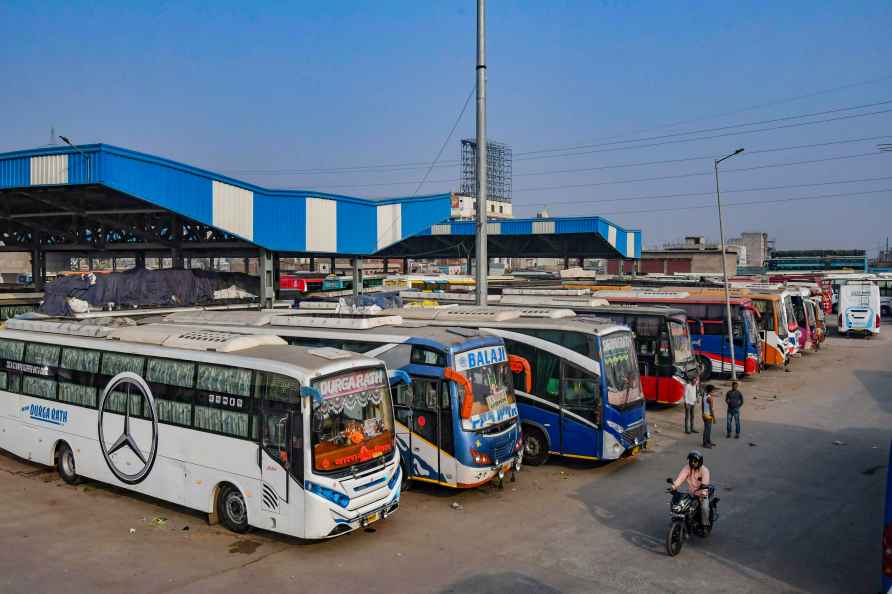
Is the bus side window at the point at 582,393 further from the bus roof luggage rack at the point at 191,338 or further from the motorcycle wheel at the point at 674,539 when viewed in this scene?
the bus roof luggage rack at the point at 191,338

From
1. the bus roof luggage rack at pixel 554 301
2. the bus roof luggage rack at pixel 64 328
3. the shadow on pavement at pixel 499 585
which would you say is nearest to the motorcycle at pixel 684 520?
the shadow on pavement at pixel 499 585

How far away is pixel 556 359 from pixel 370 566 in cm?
666

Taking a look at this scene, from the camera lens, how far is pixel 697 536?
1084cm

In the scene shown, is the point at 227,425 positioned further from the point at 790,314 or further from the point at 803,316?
the point at 803,316

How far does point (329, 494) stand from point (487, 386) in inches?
156

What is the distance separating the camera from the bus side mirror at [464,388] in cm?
1230

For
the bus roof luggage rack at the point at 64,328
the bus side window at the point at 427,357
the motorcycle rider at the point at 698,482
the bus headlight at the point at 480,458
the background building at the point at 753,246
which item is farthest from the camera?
the background building at the point at 753,246

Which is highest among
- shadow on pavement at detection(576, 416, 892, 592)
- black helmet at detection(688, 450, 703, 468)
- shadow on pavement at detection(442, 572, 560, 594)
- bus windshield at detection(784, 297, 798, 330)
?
bus windshield at detection(784, 297, 798, 330)

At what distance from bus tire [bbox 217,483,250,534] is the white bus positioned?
0.02 m

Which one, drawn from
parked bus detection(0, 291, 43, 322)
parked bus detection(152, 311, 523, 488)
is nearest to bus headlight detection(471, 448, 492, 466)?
parked bus detection(152, 311, 523, 488)

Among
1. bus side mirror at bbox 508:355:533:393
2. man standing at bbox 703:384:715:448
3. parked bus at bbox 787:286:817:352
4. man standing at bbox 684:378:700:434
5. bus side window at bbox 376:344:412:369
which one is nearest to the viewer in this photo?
bus side window at bbox 376:344:412:369

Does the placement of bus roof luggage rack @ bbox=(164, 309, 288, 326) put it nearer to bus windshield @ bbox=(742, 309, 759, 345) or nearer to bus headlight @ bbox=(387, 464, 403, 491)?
bus headlight @ bbox=(387, 464, 403, 491)

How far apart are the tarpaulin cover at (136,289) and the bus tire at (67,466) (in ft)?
21.4

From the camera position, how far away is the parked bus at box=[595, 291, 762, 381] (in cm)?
2580
